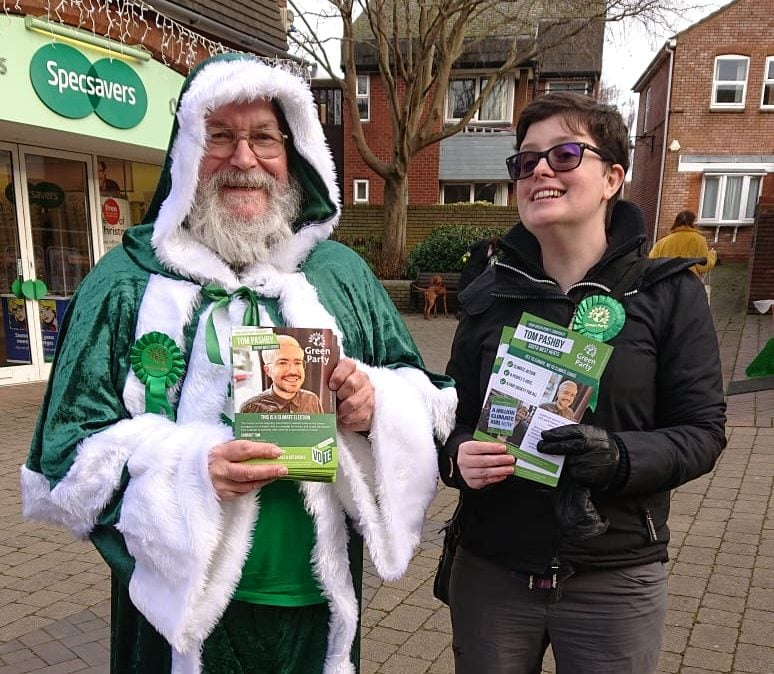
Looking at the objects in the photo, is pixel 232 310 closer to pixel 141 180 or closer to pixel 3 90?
pixel 3 90

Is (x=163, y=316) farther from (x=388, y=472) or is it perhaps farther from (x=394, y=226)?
(x=394, y=226)

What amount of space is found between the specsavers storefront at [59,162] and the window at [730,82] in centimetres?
Result: 1708

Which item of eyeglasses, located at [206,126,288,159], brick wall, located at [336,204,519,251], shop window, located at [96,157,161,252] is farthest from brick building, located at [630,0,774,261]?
eyeglasses, located at [206,126,288,159]

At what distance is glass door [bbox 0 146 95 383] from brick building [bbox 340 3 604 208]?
1301 centimetres

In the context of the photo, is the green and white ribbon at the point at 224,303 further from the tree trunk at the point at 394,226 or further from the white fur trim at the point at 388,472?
the tree trunk at the point at 394,226

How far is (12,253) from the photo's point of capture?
7.15 metres

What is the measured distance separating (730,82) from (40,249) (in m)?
19.0

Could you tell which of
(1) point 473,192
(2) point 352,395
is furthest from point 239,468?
(1) point 473,192

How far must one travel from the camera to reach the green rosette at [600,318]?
5.07 ft

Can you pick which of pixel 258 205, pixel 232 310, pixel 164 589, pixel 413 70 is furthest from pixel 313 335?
pixel 413 70

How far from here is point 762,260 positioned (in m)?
10.7

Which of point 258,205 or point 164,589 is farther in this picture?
point 258,205

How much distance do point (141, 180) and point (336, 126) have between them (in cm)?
1435

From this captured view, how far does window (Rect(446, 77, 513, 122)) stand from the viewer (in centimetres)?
2014
